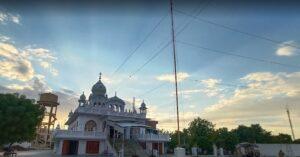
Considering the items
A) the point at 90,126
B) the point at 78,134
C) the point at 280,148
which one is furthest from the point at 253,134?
the point at 78,134

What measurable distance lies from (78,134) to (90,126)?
391 centimetres

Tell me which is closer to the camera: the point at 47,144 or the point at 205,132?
the point at 205,132

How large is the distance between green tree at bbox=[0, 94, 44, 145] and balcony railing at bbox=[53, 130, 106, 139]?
5.19m

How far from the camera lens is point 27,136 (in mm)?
29094

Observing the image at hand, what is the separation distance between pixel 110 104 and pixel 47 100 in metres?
55.9

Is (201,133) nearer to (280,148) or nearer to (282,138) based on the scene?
(280,148)

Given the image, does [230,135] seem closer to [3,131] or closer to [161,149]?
[161,149]

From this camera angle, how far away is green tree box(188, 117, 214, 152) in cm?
5172

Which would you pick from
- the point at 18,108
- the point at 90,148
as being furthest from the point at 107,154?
the point at 18,108

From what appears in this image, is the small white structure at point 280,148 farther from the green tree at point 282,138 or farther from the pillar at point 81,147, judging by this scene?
the pillar at point 81,147

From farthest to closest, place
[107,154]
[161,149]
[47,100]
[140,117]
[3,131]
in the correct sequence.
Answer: [47,100] < [140,117] < [161,149] < [107,154] < [3,131]

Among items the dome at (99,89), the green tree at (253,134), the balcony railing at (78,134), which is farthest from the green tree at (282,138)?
the balcony railing at (78,134)

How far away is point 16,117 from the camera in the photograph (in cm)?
2608

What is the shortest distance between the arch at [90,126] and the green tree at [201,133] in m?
23.9
